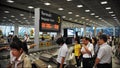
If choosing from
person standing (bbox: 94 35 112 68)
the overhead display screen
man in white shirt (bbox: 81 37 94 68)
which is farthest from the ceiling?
person standing (bbox: 94 35 112 68)

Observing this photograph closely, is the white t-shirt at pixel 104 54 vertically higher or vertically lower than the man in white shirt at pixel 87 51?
higher

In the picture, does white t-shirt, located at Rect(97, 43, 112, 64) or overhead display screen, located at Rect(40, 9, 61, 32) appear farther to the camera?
overhead display screen, located at Rect(40, 9, 61, 32)

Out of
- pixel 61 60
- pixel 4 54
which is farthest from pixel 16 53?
pixel 4 54

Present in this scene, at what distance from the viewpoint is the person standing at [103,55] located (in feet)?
15.1

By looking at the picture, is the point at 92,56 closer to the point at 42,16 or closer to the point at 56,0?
the point at 42,16

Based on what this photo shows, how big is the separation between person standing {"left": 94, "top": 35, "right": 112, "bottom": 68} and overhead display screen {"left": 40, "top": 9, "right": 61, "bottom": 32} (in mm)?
2647

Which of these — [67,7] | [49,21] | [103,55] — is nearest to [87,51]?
[103,55]

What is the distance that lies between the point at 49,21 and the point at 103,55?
3228 mm

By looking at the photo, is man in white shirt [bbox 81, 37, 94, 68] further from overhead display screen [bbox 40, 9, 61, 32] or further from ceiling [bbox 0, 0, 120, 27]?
ceiling [bbox 0, 0, 120, 27]

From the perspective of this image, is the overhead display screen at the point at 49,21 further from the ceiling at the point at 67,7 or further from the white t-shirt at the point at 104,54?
the ceiling at the point at 67,7

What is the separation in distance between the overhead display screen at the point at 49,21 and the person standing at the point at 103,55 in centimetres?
265

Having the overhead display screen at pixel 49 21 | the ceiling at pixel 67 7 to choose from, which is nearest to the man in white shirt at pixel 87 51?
the overhead display screen at pixel 49 21

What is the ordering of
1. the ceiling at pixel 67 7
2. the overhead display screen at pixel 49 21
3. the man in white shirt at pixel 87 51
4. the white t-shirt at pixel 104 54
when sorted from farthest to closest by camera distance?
the ceiling at pixel 67 7, the overhead display screen at pixel 49 21, the man in white shirt at pixel 87 51, the white t-shirt at pixel 104 54

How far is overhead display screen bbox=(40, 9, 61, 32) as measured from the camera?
22.1 ft
